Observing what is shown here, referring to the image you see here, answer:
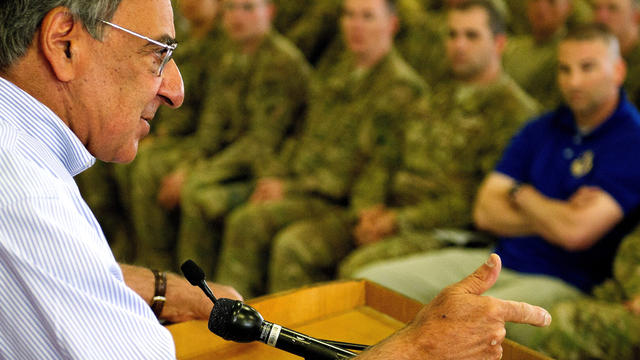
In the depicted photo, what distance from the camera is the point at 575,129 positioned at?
1.75 m

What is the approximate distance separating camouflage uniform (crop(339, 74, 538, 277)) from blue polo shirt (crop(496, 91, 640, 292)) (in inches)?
7.5


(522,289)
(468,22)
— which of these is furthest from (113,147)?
(468,22)

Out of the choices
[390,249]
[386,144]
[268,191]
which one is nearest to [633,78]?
[386,144]

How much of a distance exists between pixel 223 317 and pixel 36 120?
316 millimetres

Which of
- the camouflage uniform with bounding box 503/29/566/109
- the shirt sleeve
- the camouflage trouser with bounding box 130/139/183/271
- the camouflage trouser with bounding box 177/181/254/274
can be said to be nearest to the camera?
the shirt sleeve

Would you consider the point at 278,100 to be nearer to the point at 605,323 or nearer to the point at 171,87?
the point at 605,323

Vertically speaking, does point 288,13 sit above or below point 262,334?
above

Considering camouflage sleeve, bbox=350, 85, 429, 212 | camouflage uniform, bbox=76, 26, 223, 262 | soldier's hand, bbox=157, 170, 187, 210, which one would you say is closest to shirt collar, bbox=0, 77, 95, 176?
camouflage sleeve, bbox=350, 85, 429, 212

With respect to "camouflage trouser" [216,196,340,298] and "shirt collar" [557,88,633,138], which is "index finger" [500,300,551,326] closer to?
"shirt collar" [557,88,633,138]

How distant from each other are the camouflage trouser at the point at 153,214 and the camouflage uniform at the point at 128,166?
198 millimetres

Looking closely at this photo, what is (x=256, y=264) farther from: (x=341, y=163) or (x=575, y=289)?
(x=575, y=289)

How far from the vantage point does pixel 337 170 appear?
8.24 ft

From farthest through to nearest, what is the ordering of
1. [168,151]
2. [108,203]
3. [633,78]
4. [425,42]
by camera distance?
[108,203], [168,151], [425,42], [633,78]

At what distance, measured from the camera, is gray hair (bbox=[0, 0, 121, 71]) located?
73 cm
